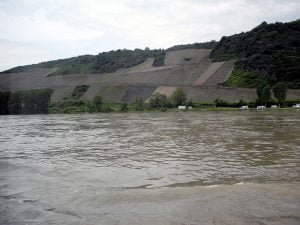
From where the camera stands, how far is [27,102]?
92.3 metres

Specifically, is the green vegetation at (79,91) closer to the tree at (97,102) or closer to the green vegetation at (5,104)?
the tree at (97,102)

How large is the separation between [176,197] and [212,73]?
103866 millimetres

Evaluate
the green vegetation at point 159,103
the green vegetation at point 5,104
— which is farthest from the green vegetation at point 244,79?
the green vegetation at point 5,104

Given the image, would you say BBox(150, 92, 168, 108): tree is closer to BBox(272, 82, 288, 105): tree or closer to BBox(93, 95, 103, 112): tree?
BBox(93, 95, 103, 112): tree

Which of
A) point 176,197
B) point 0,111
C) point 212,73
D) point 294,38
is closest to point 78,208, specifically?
point 176,197

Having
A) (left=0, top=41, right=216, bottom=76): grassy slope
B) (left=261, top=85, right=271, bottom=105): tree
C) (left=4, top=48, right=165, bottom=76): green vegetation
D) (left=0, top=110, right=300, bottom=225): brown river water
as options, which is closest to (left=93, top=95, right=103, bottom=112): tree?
(left=261, top=85, right=271, bottom=105): tree

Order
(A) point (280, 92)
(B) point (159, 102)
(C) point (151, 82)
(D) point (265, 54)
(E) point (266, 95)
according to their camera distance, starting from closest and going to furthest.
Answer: (E) point (266, 95), (A) point (280, 92), (B) point (159, 102), (D) point (265, 54), (C) point (151, 82)

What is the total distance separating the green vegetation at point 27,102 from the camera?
89250 millimetres

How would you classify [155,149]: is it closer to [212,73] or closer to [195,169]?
[195,169]

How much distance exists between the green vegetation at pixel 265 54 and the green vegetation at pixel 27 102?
49.0m

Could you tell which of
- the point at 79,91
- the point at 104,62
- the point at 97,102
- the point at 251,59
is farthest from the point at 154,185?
the point at 104,62

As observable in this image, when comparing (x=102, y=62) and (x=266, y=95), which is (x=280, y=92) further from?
(x=102, y=62)

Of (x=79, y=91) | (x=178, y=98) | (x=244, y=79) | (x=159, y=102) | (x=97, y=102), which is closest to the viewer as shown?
(x=178, y=98)

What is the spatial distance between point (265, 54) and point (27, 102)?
70058 millimetres
